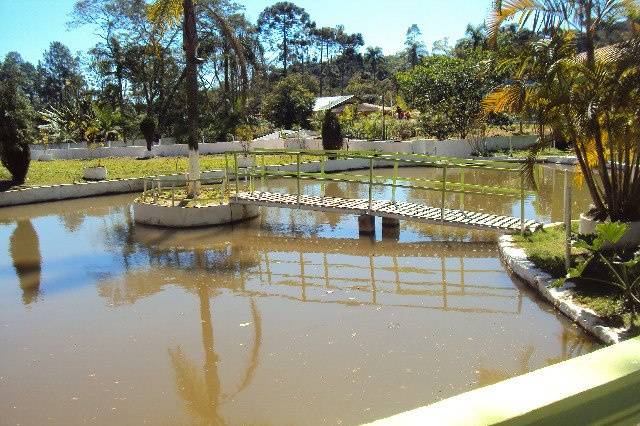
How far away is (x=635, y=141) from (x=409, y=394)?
229 inches

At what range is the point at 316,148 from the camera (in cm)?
3067

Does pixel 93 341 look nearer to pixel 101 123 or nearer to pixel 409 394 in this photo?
pixel 409 394

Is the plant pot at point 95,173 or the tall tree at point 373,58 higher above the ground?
the tall tree at point 373,58

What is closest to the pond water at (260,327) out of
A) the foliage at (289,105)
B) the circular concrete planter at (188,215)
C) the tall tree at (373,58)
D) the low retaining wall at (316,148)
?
the circular concrete planter at (188,215)

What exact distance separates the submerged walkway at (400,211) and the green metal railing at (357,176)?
20 cm

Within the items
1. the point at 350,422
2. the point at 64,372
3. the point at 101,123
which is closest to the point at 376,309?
the point at 350,422

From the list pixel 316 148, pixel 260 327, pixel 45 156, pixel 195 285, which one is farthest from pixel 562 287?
pixel 45 156

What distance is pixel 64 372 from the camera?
6.58 metres

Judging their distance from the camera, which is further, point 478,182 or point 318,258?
point 478,182

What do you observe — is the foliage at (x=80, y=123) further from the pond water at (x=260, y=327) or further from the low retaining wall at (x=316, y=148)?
the pond water at (x=260, y=327)

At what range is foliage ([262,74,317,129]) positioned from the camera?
138 feet

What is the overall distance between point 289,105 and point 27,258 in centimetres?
3145

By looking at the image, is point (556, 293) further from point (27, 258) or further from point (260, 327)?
point (27, 258)

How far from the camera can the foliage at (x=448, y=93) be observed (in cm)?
2908
